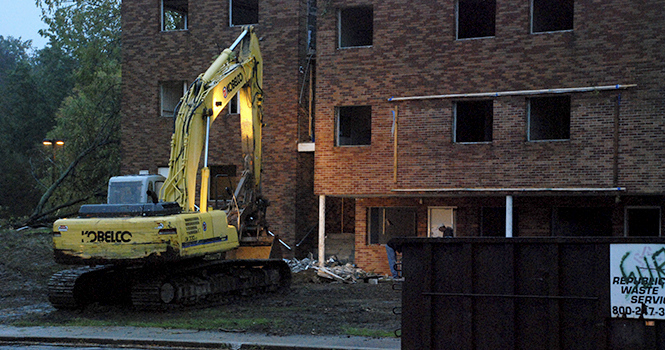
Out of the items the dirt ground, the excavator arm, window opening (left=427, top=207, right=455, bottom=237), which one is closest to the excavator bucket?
the dirt ground

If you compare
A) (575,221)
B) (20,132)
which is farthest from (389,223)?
(20,132)

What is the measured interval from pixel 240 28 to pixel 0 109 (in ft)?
129

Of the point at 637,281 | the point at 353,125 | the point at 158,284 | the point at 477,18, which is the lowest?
the point at 158,284

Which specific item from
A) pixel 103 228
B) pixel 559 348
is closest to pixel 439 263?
pixel 559 348

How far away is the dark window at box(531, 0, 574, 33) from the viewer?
22875mm

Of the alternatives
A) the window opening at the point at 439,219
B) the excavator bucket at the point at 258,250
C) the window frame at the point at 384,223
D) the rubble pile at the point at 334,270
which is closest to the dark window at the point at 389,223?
the window frame at the point at 384,223

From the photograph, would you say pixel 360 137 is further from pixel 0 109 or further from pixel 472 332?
pixel 0 109

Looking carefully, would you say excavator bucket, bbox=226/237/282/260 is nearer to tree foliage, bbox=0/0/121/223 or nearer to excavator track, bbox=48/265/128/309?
excavator track, bbox=48/265/128/309

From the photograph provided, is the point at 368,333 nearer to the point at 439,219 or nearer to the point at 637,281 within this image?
Answer: the point at 637,281

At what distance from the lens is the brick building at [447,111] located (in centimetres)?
2078

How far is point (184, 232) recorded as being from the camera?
1520 cm

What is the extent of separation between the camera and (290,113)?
86.5ft

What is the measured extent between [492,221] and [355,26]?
7.70 m

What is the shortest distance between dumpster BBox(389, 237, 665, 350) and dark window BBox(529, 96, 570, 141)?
13.8 metres
